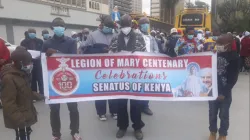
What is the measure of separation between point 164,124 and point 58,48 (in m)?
2.43

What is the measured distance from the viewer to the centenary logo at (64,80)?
13.8 ft

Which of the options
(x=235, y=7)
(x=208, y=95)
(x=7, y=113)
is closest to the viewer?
(x=7, y=113)

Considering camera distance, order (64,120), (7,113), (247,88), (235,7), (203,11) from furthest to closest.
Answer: (235,7), (203,11), (247,88), (64,120), (7,113)

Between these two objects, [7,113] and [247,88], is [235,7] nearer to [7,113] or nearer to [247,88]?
[247,88]

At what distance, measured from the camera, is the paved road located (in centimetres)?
459

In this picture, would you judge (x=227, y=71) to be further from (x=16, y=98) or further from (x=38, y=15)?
(x=38, y=15)

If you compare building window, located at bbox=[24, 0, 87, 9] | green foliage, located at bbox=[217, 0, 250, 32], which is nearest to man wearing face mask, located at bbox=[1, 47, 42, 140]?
building window, located at bbox=[24, 0, 87, 9]

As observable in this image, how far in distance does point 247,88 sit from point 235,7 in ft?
105

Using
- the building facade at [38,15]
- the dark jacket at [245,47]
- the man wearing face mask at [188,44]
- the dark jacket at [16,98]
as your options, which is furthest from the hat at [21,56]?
the building facade at [38,15]

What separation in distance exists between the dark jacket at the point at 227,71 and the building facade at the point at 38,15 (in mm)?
18702

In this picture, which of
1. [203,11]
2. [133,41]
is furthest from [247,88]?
[203,11]

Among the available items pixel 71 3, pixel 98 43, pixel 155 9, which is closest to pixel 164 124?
pixel 98 43

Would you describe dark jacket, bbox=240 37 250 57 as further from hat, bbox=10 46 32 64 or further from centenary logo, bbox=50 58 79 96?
hat, bbox=10 46 32 64

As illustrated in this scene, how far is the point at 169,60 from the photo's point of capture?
14.1ft
